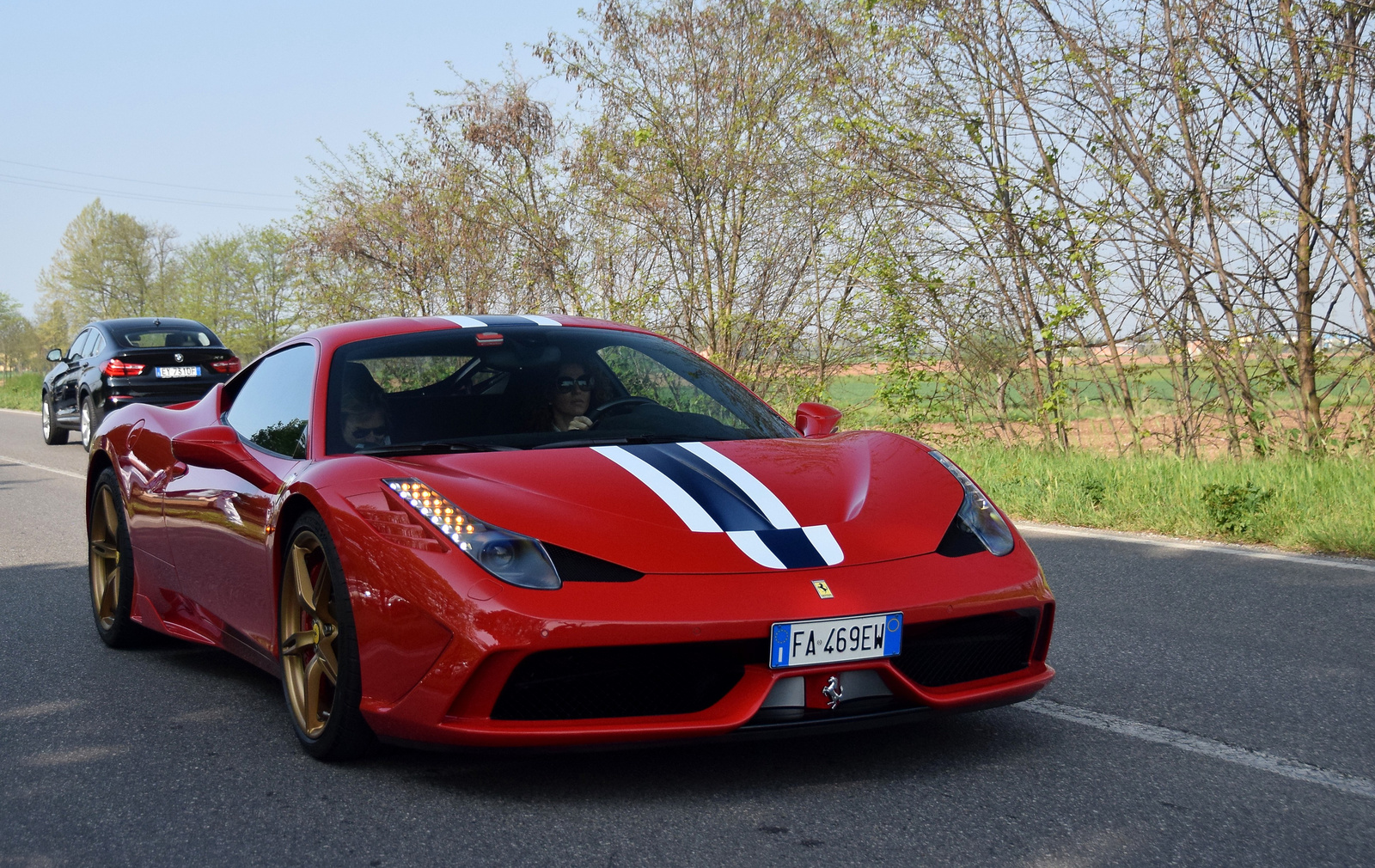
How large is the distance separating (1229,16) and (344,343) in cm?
842

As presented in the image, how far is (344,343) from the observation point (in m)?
4.36

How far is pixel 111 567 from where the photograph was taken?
5520mm

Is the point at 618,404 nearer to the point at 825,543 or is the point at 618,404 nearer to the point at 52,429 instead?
the point at 825,543

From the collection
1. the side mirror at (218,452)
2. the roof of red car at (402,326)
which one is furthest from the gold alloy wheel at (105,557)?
the side mirror at (218,452)

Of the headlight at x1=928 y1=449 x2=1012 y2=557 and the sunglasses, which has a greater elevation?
the sunglasses

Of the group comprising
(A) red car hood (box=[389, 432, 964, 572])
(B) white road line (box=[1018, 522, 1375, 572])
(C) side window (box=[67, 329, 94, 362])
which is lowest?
(B) white road line (box=[1018, 522, 1375, 572])

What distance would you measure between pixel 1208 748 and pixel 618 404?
6.89 feet

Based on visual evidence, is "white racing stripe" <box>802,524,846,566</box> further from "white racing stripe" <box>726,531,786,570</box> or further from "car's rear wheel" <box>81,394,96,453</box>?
"car's rear wheel" <box>81,394,96,453</box>

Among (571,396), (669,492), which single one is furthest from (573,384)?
(669,492)

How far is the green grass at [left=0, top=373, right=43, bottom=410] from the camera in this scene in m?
37.0

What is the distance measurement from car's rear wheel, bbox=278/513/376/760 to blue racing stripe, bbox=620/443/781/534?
2.96ft

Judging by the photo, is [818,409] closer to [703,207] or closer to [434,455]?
[434,455]

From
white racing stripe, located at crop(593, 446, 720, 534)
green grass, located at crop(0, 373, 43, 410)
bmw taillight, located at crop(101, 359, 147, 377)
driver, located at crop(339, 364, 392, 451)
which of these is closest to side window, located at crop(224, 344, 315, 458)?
driver, located at crop(339, 364, 392, 451)

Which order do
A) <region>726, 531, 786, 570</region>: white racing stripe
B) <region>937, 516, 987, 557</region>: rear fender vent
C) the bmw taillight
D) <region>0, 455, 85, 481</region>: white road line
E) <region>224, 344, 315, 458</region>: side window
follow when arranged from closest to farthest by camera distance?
<region>726, 531, 786, 570</region>: white racing stripe < <region>937, 516, 987, 557</region>: rear fender vent < <region>224, 344, 315, 458</region>: side window < <region>0, 455, 85, 481</region>: white road line < the bmw taillight
